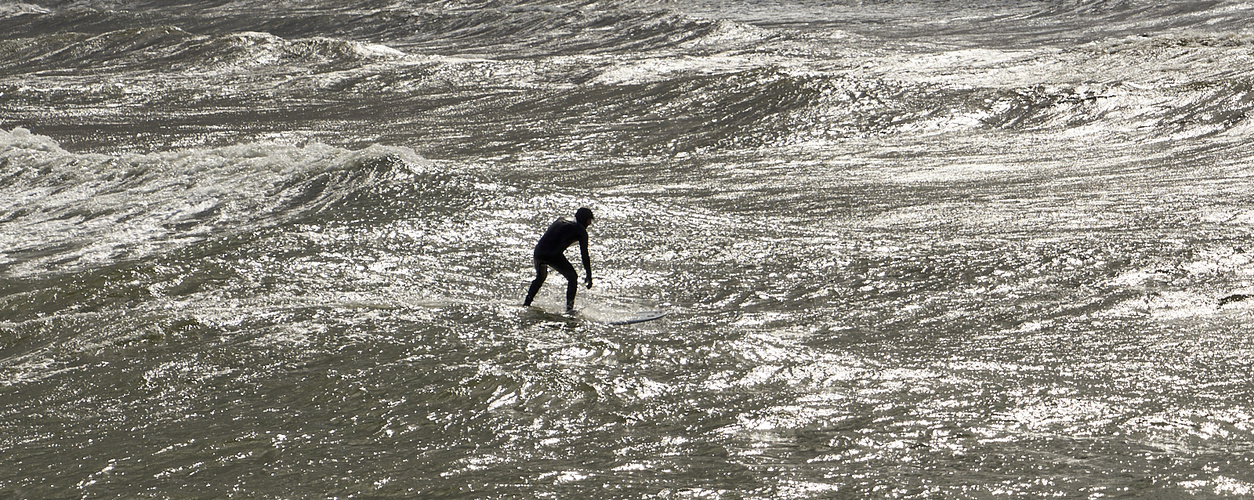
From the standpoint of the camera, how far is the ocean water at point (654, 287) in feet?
21.7

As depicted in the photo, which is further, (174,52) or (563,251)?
(174,52)

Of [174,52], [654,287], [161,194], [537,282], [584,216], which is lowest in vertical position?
[654,287]

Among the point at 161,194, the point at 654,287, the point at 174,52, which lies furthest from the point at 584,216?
the point at 174,52

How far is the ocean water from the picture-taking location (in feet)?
21.7

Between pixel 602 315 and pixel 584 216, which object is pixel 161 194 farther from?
pixel 602 315

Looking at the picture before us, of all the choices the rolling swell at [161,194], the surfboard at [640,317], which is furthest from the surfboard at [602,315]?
the rolling swell at [161,194]

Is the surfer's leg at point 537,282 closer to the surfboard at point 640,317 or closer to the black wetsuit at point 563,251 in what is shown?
the black wetsuit at point 563,251

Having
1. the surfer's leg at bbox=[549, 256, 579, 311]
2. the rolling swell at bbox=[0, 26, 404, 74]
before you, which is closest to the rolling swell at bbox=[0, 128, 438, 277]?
the surfer's leg at bbox=[549, 256, 579, 311]

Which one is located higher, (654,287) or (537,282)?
Answer: (537,282)

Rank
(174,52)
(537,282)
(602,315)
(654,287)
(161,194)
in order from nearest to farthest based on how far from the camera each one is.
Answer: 1. (602,315)
2. (537,282)
3. (654,287)
4. (161,194)
5. (174,52)

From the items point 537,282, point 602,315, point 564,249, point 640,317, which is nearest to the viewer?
point 640,317

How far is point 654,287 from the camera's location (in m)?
11.1

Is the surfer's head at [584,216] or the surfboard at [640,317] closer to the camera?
the surfboard at [640,317]

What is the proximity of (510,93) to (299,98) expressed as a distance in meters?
4.49
